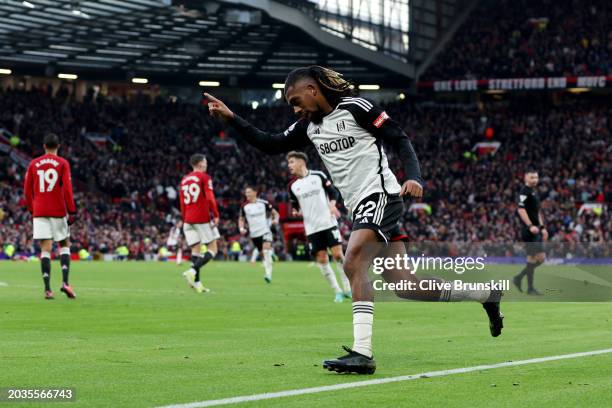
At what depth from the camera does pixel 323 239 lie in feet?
59.3

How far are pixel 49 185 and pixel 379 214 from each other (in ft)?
30.3

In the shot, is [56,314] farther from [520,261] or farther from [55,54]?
[55,54]

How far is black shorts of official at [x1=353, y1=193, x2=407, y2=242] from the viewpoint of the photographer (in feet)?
26.3

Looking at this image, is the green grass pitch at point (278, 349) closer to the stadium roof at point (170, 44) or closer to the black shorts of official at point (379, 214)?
the black shorts of official at point (379, 214)

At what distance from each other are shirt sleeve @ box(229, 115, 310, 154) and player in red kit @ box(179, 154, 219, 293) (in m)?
11.3

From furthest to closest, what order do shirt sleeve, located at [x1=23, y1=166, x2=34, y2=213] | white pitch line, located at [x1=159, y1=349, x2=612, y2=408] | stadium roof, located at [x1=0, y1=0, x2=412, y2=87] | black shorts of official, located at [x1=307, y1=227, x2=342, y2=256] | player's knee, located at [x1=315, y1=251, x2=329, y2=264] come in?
stadium roof, located at [x1=0, y1=0, x2=412, y2=87] → black shorts of official, located at [x1=307, y1=227, x2=342, y2=256] → player's knee, located at [x1=315, y1=251, x2=329, y2=264] → shirt sleeve, located at [x1=23, y1=166, x2=34, y2=213] → white pitch line, located at [x1=159, y1=349, x2=612, y2=408]

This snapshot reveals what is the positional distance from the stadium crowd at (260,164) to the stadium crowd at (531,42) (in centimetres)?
248

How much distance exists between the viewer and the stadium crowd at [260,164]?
47688 millimetres

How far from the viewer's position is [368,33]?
59594mm

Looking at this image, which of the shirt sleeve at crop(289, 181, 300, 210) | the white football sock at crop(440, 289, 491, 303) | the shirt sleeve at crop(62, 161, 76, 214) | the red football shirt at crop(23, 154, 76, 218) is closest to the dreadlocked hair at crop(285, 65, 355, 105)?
the white football sock at crop(440, 289, 491, 303)

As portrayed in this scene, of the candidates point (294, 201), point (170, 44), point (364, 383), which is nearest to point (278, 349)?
point (364, 383)

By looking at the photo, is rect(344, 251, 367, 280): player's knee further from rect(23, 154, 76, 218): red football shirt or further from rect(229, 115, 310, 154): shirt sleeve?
rect(23, 154, 76, 218): red football shirt

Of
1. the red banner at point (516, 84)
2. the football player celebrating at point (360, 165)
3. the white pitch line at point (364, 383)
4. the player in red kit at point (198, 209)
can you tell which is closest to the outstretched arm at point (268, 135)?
the football player celebrating at point (360, 165)

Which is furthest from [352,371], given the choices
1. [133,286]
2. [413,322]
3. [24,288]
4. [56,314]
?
[133,286]
